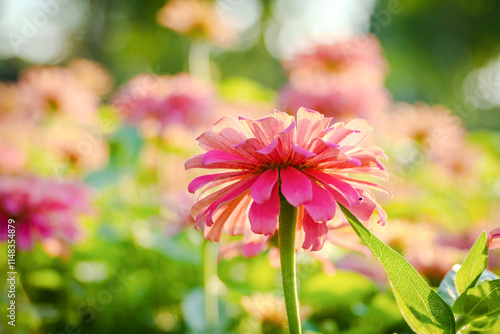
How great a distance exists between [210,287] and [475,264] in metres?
0.58

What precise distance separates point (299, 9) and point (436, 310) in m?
10.4

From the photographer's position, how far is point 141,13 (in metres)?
10.0

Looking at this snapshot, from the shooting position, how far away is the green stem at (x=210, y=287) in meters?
0.88

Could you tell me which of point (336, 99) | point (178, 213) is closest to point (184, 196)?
point (178, 213)

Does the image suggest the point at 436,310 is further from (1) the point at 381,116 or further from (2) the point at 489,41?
(2) the point at 489,41

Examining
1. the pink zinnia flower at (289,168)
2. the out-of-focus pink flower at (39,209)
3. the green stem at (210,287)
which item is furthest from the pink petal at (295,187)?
the out-of-focus pink flower at (39,209)

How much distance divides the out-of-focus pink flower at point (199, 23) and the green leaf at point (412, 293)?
1379 millimetres

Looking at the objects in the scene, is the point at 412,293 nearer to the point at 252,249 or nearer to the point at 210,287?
the point at 252,249

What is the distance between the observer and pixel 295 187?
0.43 metres

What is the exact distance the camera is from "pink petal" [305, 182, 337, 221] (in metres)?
0.41

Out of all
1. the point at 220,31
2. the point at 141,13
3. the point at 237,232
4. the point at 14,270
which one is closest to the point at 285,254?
the point at 237,232

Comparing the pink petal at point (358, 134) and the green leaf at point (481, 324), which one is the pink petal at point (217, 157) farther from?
the green leaf at point (481, 324)

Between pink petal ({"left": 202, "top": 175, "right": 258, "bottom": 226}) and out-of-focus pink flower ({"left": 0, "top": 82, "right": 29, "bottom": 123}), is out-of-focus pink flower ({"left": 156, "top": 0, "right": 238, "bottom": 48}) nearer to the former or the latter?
out-of-focus pink flower ({"left": 0, "top": 82, "right": 29, "bottom": 123})

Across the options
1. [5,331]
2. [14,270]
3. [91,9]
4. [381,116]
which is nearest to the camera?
[5,331]
